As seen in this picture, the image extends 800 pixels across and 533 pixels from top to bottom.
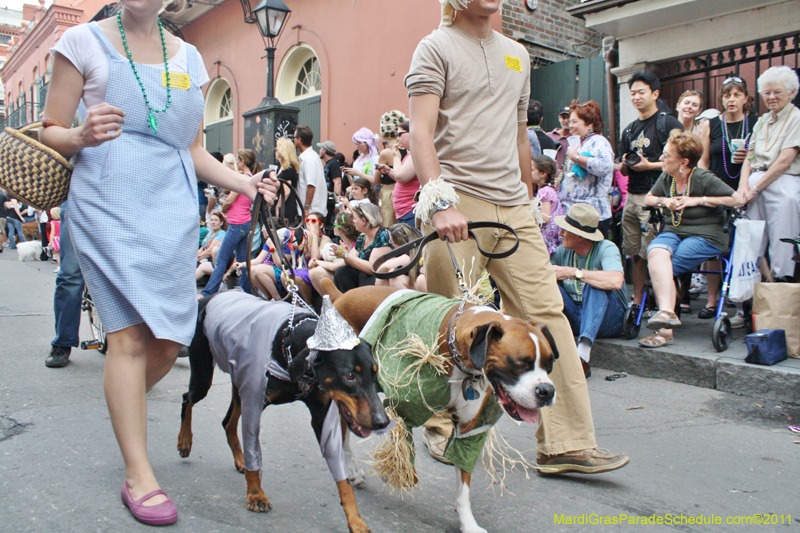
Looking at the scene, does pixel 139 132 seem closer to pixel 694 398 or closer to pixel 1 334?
pixel 694 398

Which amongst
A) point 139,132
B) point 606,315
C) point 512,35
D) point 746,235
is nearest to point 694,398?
point 606,315

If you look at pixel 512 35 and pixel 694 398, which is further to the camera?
pixel 512 35

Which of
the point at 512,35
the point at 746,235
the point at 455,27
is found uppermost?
the point at 512,35

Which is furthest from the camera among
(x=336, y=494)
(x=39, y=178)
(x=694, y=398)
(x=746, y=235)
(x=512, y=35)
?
(x=512, y=35)

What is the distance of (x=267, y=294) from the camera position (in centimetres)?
706

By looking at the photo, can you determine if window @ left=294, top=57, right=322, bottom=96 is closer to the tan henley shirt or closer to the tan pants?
the tan pants

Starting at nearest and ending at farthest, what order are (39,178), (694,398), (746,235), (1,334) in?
(39,178) → (694,398) → (746,235) → (1,334)

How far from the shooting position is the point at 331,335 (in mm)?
2145

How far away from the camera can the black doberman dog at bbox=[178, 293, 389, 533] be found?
213cm

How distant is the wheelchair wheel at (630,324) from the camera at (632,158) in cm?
172

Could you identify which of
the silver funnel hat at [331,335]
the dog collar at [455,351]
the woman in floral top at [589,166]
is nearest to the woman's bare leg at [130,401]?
the silver funnel hat at [331,335]

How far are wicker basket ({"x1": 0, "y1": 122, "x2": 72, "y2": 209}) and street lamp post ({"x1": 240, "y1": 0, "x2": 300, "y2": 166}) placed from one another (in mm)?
7866

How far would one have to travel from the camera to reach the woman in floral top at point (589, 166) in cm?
607

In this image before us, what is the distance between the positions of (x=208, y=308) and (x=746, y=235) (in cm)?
451
